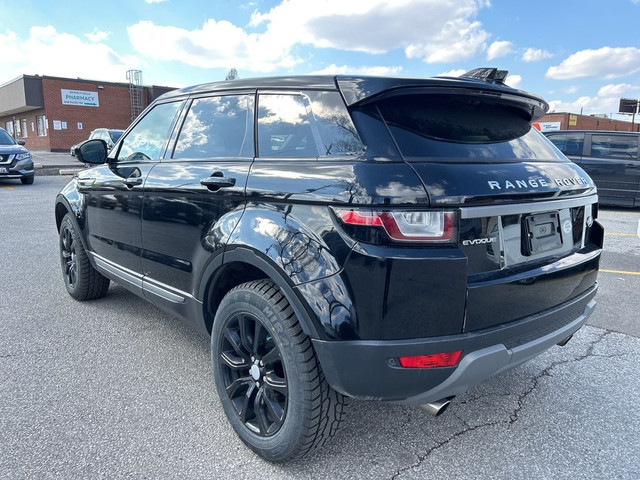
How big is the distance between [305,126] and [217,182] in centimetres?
56

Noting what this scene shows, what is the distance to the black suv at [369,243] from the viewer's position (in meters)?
1.90

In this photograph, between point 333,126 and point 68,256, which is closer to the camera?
point 333,126

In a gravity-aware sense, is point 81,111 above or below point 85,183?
above

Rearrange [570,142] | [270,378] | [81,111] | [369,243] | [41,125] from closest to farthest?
[369,243] → [270,378] → [570,142] → [81,111] → [41,125]

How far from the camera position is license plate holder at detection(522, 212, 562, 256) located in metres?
2.17

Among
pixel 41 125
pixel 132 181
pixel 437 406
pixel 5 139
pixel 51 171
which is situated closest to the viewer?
pixel 437 406

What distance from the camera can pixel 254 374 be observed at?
239 centimetres

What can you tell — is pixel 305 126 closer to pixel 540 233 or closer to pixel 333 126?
pixel 333 126

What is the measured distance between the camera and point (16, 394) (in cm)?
289

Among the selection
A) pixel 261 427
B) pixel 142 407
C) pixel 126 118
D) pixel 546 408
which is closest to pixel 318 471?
pixel 261 427

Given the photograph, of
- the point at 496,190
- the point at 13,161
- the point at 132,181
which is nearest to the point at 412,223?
the point at 496,190

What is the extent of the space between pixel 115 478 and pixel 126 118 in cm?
3809

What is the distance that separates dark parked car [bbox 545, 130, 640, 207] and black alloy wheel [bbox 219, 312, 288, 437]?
10251mm

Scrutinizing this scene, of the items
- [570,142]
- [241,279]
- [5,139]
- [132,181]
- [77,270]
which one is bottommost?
[77,270]
